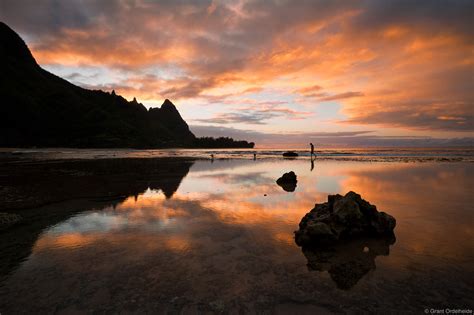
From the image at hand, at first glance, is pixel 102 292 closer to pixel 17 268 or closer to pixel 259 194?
pixel 17 268

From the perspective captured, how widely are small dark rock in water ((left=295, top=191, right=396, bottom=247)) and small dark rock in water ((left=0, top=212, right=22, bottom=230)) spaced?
1048 cm

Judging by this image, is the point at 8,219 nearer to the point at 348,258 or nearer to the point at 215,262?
the point at 215,262

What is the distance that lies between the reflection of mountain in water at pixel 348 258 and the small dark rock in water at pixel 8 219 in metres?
10.6

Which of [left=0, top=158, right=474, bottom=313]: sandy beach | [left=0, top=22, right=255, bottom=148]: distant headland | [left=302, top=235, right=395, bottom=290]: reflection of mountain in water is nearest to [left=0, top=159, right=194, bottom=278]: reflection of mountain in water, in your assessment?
[left=0, top=158, right=474, bottom=313]: sandy beach

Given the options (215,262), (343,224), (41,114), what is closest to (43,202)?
(215,262)

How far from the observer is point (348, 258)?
6793 mm

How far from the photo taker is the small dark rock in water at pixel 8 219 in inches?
360

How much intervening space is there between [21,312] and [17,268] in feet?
6.97

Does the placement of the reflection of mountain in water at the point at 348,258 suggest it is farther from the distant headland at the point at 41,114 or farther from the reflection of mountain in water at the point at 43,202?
the distant headland at the point at 41,114

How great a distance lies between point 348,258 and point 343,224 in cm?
187

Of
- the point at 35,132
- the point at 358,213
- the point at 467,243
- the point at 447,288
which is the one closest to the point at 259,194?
the point at 358,213

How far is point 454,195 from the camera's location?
590 inches

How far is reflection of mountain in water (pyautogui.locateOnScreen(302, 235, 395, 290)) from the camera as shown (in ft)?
19.0

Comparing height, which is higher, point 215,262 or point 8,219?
point 8,219
